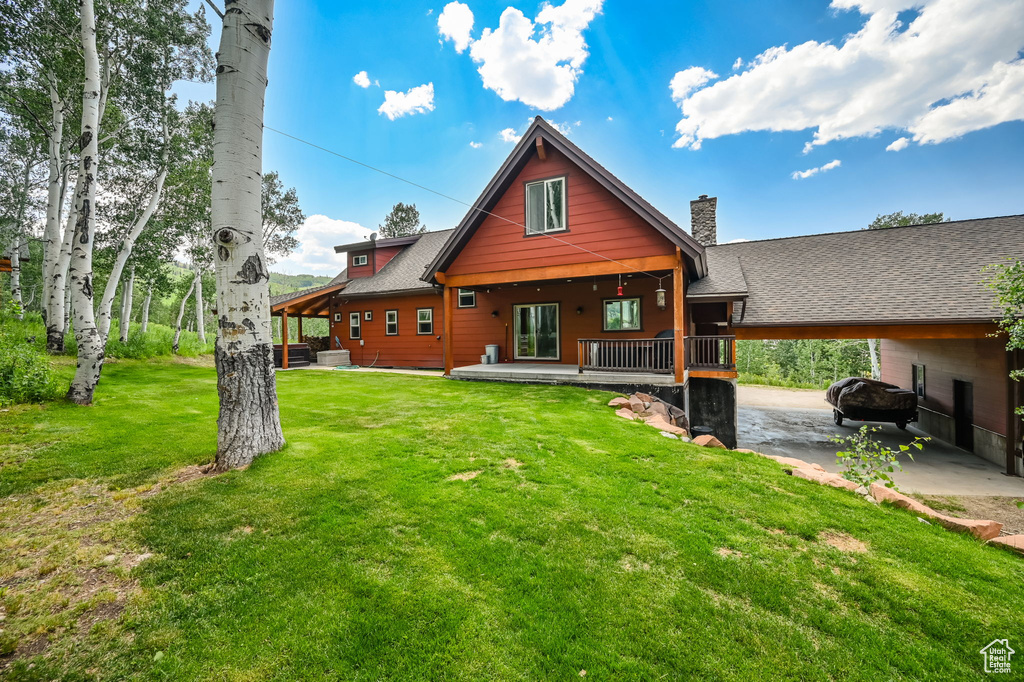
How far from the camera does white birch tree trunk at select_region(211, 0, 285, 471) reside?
406cm

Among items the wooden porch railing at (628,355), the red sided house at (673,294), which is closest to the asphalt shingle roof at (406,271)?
the red sided house at (673,294)

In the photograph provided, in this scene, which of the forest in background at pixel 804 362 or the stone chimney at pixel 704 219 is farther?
the forest in background at pixel 804 362

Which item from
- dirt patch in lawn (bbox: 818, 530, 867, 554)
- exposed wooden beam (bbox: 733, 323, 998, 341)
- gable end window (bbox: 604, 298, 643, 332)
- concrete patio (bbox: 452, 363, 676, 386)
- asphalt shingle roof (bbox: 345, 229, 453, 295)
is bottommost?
dirt patch in lawn (bbox: 818, 530, 867, 554)

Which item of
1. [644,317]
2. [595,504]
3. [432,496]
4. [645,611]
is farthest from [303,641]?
→ [644,317]

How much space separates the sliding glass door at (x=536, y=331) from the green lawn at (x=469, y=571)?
26.5 ft

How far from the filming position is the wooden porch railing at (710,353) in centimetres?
980

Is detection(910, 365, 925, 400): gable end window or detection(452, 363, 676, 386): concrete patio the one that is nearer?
detection(452, 363, 676, 386): concrete patio

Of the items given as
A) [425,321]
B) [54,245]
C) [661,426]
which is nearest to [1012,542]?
[661,426]

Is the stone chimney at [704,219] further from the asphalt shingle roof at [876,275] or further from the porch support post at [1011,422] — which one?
the porch support post at [1011,422]

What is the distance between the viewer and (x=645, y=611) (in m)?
2.32

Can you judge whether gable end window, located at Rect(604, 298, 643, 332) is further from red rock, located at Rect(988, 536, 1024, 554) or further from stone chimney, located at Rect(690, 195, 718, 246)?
red rock, located at Rect(988, 536, 1024, 554)

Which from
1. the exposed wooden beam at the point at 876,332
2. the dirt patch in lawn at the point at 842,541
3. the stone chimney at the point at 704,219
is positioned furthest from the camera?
the stone chimney at the point at 704,219

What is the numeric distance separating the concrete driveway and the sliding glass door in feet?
20.4

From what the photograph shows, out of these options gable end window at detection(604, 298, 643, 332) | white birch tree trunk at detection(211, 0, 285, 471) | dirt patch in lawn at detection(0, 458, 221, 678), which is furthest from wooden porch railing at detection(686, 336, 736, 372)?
dirt patch in lawn at detection(0, 458, 221, 678)
